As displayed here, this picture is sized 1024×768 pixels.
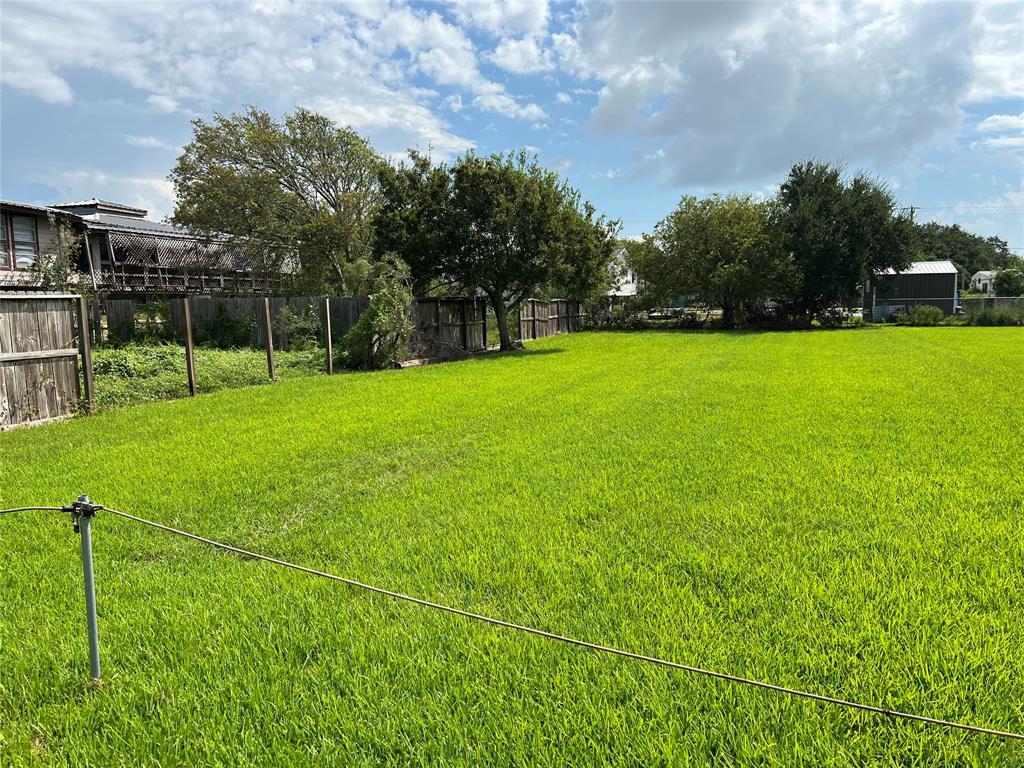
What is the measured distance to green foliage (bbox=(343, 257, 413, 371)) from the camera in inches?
570

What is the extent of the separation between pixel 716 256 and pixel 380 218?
1888 centimetres

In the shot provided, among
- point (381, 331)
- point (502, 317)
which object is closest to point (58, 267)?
point (381, 331)

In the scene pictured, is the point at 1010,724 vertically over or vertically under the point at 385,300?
under

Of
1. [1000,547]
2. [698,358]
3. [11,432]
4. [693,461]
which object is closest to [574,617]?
[1000,547]

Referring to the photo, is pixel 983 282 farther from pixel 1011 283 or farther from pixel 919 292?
pixel 919 292

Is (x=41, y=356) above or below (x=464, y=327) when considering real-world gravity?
below

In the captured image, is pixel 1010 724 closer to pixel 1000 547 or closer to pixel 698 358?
pixel 1000 547

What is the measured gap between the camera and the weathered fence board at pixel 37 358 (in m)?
7.24

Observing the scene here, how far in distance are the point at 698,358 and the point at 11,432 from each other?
1401cm

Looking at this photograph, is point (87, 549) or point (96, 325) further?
point (96, 325)

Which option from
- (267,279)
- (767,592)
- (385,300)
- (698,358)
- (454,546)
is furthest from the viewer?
(267,279)

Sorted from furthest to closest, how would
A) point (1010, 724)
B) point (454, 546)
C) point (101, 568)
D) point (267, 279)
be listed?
point (267, 279)
point (454, 546)
point (101, 568)
point (1010, 724)

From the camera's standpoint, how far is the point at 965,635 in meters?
2.55

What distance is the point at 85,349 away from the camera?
8109 mm
